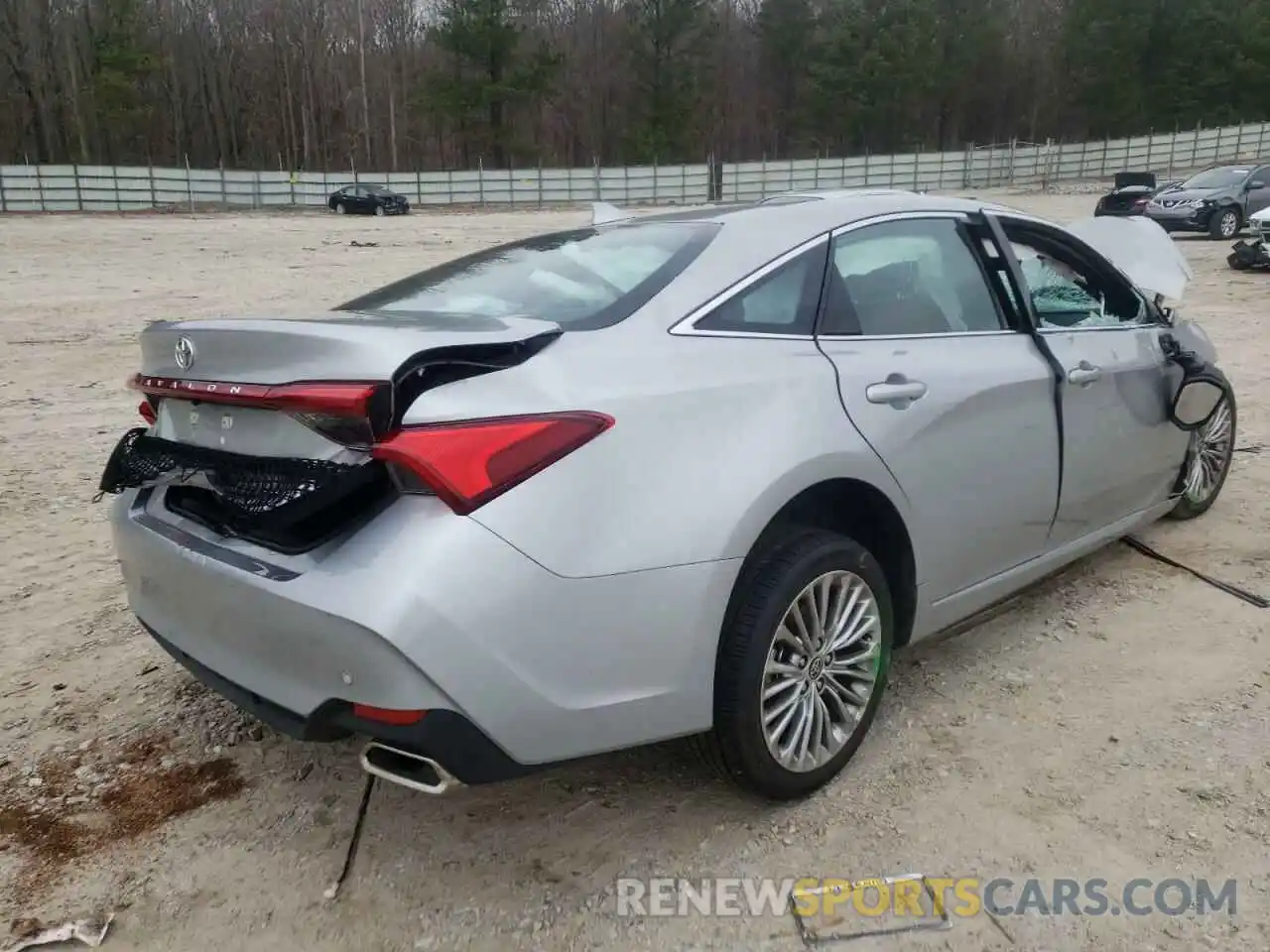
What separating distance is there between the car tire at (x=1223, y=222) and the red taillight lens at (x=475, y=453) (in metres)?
20.2

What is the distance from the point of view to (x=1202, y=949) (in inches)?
84.1

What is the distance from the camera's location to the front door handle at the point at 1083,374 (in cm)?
334

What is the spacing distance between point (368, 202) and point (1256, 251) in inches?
1167

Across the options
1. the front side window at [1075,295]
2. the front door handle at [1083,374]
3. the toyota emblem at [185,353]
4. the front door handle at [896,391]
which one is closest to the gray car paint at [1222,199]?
the front side window at [1075,295]

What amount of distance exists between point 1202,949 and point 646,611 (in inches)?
55.0

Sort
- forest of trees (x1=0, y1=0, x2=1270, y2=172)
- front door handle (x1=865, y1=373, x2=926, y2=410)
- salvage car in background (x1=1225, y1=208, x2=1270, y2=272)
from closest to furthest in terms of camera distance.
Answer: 1. front door handle (x1=865, y1=373, x2=926, y2=410)
2. salvage car in background (x1=1225, y1=208, x2=1270, y2=272)
3. forest of trees (x1=0, y1=0, x2=1270, y2=172)

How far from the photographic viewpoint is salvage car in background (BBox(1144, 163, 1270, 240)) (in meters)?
18.3

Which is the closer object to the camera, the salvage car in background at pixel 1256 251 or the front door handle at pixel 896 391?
the front door handle at pixel 896 391

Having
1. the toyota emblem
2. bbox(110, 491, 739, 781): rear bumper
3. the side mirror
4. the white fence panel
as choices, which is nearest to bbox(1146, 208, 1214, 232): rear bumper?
the side mirror

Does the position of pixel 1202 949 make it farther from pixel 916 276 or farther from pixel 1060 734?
pixel 916 276

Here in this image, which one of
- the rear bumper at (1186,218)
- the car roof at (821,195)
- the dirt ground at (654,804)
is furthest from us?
the rear bumper at (1186,218)

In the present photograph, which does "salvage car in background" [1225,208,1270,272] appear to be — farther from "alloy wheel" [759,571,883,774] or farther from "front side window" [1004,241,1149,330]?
"alloy wheel" [759,571,883,774]

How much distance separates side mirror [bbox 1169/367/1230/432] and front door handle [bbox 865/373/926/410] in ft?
5.77

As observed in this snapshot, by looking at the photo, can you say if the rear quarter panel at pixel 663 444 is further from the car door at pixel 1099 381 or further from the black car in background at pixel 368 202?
the black car in background at pixel 368 202
